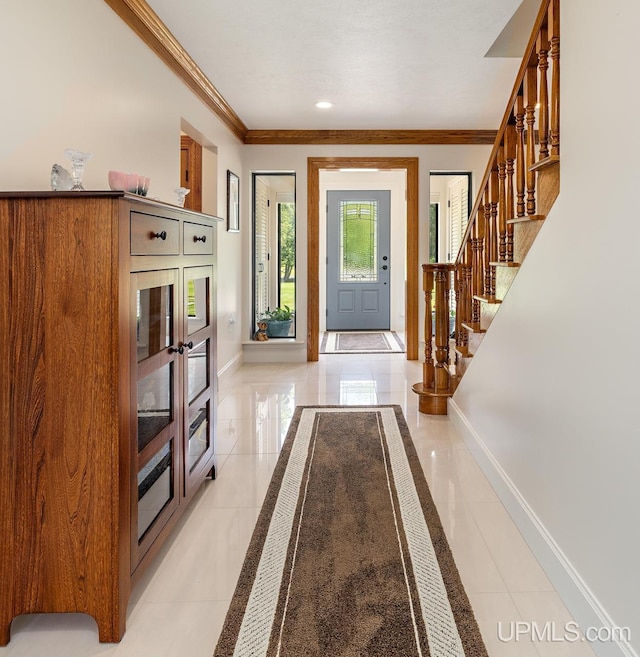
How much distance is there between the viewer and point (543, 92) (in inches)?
75.7

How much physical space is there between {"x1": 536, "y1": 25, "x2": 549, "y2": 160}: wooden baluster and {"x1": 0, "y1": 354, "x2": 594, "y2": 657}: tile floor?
149cm

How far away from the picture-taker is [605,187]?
1.40 m

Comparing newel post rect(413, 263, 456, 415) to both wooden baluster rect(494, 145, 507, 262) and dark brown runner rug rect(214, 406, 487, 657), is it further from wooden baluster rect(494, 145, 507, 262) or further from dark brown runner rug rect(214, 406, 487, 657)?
wooden baluster rect(494, 145, 507, 262)

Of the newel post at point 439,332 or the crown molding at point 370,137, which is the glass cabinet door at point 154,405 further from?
the crown molding at point 370,137

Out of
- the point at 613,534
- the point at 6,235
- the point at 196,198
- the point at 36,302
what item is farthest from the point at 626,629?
the point at 196,198

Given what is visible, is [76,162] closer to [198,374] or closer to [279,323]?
[198,374]

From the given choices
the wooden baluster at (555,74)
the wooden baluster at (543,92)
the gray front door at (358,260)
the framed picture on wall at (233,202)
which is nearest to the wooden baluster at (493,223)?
the wooden baluster at (543,92)

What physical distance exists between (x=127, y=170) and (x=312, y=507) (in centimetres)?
197

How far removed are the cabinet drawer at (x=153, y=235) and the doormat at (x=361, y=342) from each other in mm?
4533

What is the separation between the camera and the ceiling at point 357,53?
279 cm

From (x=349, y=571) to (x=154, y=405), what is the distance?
0.89m

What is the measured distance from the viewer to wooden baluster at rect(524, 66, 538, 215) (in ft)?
6.79

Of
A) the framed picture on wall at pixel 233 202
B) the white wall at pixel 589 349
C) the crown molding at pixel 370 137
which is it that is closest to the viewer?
the white wall at pixel 589 349

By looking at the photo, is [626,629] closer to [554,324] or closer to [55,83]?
[554,324]
